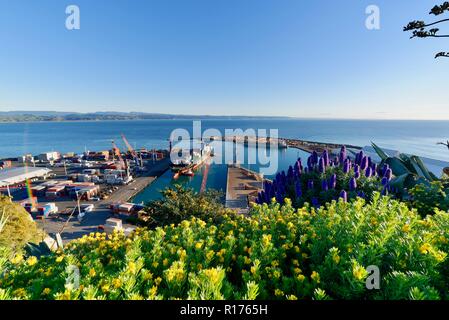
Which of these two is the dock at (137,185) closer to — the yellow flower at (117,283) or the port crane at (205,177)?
the port crane at (205,177)

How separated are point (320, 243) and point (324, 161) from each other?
4.10 meters

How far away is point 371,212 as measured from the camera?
8.96 feet

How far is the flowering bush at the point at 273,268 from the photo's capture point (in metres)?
1.58

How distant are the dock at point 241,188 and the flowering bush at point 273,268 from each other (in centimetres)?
1566

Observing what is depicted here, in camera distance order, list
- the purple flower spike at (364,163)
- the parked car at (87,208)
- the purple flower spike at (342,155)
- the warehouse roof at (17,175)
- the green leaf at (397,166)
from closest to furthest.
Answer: the purple flower spike at (364,163)
the purple flower spike at (342,155)
the green leaf at (397,166)
the parked car at (87,208)
the warehouse roof at (17,175)

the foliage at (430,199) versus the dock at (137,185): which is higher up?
the foliage at (430,199)

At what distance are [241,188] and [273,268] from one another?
83.1 feet

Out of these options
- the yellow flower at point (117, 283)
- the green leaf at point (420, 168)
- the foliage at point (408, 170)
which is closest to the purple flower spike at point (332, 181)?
the foliage at point (408, 170)

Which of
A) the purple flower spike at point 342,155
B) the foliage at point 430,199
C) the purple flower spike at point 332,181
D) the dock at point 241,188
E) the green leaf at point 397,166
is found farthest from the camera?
the dock at point 241,188

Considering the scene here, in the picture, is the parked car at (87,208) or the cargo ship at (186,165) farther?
the cargo ship at (186,165)

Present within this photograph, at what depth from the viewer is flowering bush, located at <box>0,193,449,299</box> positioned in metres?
1.58

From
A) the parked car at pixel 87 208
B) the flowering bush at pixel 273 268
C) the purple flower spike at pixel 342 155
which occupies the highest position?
the purple flower spike at pixel 342 155

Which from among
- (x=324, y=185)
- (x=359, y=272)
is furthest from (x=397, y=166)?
(x=359, y=272)
